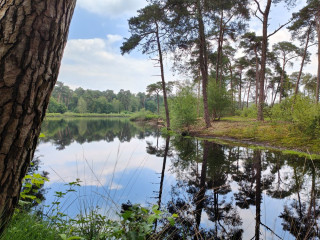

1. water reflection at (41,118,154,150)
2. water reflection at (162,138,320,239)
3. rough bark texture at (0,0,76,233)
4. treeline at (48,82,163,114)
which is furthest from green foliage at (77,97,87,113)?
rough bark texture at (0,0,76,233)

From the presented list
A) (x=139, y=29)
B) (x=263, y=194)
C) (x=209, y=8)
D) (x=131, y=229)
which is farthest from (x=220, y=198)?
(x=139, y=29)

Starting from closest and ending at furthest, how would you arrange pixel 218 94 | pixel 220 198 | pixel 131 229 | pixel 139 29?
pixel 131 229, pixel 220 198, pixel 139 29, pixel 218 94

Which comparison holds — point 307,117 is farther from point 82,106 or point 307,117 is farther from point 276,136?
point 82,106

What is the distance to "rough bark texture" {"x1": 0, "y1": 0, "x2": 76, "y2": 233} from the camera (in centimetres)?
90

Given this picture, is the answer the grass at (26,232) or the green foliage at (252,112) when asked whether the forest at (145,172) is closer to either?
the grass at (26,232)

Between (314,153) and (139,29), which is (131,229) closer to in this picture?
(314,153)

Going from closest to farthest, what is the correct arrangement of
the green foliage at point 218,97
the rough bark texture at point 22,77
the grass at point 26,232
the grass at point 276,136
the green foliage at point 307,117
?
the rough bark texture at point 22,77
the grass at point 26,232
the green foliage at point 307,117
the grass at point 276,136
the green foliage at point 218,97

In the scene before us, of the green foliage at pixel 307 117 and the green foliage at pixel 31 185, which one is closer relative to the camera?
the green foliage at pixel 31 185

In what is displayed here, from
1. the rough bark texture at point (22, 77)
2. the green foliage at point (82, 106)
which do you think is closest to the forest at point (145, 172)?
the rough bark texture at point (22, 77)

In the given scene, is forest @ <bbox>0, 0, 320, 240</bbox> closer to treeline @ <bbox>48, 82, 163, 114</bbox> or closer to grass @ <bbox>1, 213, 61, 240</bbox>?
grass @ <bbox>1, 213, 61, 240</bbox>

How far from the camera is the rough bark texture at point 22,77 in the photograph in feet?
2.95

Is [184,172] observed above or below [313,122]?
below

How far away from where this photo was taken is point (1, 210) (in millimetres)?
974

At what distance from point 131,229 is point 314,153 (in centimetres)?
720
